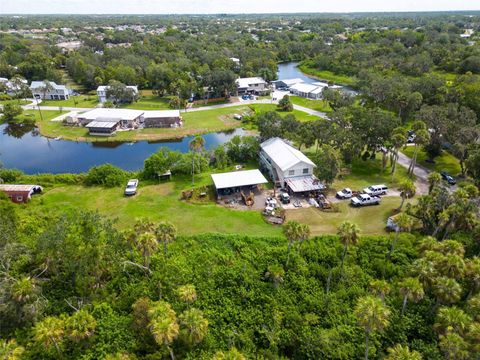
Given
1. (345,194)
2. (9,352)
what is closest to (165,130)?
(345,194)

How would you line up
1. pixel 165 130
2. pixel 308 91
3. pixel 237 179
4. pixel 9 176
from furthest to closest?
pixel 308 91
pixel 165 130
pixel 9 176
pixel 237 179

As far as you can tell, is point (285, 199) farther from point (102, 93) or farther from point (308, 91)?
point (102, 93)

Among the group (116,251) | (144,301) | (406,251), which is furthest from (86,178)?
(406,251)

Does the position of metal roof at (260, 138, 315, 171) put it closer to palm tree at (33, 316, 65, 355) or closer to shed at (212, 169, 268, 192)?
shed at (212, 169, 268, 192)

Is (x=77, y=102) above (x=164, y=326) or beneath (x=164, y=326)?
beneath

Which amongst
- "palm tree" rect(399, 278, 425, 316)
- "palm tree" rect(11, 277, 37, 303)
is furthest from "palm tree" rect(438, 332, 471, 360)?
"palm tree" rect(11, 277, 37, 303)

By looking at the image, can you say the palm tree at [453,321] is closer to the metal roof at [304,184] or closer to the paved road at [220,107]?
the metal roof at [304,184]

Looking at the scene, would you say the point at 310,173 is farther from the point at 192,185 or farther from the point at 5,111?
the point at 5,111
